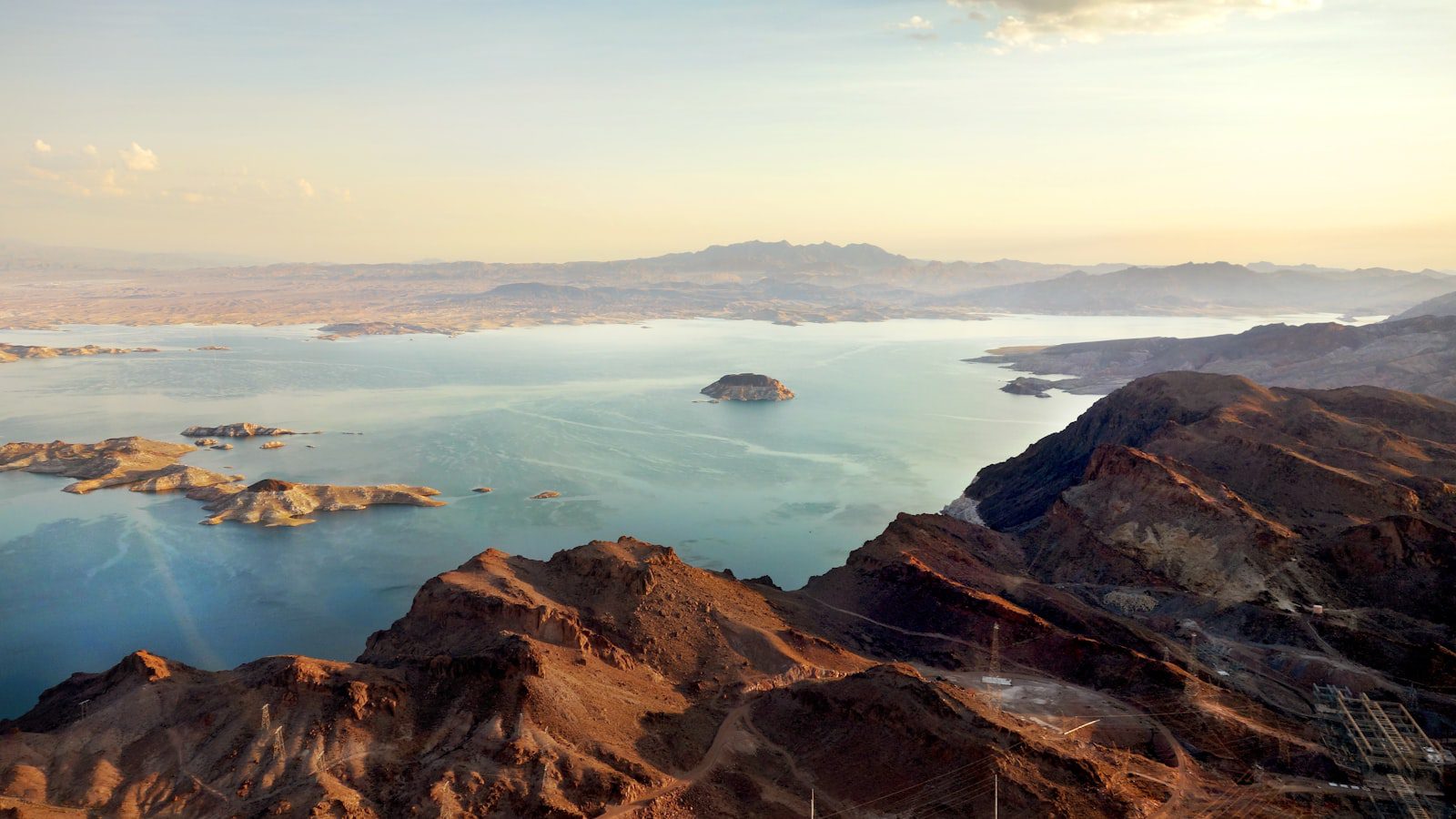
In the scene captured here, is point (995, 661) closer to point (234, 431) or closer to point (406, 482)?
point (406, 482)

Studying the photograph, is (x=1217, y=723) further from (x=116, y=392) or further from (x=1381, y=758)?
(x=116, y=392)

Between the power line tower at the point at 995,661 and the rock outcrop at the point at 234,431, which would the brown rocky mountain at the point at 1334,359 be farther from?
the rock outcrop at the point at 234,431

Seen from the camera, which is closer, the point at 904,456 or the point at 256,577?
the point at 256,577

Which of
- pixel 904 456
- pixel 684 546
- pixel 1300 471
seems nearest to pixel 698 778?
pixel 684 546

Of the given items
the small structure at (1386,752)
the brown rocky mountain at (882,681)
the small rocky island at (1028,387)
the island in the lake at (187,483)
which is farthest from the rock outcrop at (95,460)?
the small rocky island at (1028,387)

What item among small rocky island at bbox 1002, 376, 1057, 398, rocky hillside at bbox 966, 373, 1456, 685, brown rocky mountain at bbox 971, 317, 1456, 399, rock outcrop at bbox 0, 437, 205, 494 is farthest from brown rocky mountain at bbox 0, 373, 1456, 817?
small rocky island at bbox 1002, 376, 1057, 398

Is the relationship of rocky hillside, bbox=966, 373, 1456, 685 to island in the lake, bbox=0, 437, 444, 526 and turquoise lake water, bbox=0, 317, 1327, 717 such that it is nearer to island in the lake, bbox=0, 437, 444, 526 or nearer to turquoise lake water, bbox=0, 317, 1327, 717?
turquoise lake water, bbox=0, 317, 1327, 717
